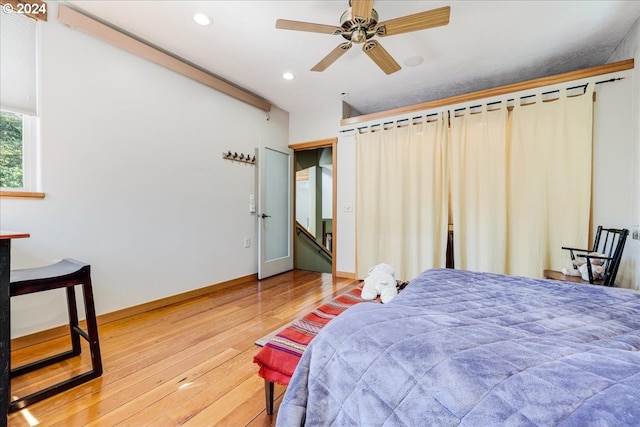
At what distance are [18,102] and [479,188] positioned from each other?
14.2 ft

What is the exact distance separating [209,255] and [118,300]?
1.00 meters

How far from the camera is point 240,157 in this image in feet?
11.7

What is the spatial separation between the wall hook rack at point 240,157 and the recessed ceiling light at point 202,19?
1.43 m

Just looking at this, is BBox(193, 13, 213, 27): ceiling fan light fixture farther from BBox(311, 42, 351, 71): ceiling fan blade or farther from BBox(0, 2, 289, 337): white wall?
BBox(311, 42, 351, 71): ceiling fan blade

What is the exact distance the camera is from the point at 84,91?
7.34 ft

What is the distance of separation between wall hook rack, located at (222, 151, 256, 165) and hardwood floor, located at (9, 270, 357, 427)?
1.84 meters

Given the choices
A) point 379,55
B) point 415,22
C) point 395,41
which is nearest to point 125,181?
point 379,55

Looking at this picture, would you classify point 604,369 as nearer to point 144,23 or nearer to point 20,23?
point 144,23

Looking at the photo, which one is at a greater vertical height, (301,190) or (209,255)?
(301,190)

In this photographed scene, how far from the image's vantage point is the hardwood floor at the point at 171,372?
1.31 meters

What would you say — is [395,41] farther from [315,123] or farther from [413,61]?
[315,123]

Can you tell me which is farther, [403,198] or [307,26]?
[403,198]

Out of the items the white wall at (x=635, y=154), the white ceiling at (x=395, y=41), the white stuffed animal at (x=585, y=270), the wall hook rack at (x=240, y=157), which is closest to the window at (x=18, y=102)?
the white ceiling at (x=395, y=41)

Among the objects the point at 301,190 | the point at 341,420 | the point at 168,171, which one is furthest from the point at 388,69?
the point at 301,190
